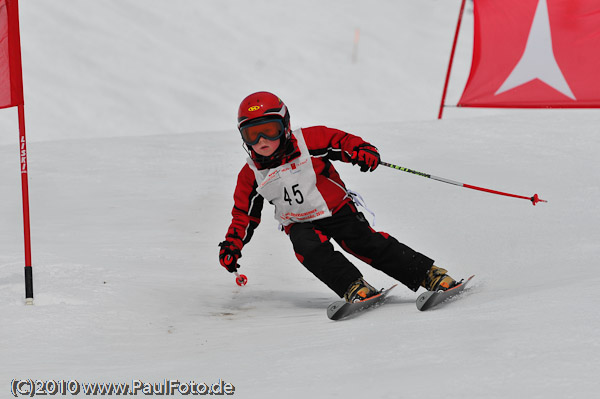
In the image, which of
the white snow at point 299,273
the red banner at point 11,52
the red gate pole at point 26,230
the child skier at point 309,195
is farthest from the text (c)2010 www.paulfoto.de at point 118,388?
the red banner at point 11,52

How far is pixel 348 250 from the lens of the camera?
144 inches

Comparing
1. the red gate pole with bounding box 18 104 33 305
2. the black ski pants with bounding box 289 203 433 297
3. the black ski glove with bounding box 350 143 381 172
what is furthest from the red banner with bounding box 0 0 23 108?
the black ski glove with bounding box 350 143 381 172

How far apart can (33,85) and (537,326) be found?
13.9m

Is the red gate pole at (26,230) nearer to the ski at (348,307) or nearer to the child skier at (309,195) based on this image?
the child skier at (309,195)

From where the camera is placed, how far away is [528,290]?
2812 mm

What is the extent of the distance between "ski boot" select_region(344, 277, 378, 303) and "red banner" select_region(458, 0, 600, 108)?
3.77m

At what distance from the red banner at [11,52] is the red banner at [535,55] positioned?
4581mm

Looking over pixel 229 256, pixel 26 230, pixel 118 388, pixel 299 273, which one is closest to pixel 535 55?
pixel 299 273

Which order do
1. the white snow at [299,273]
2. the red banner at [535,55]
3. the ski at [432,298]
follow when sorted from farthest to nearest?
the red banner at [535,55] < the ski at [432,298] < the white snow at [299,273]

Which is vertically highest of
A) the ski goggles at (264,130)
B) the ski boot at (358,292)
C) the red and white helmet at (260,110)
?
the red and white helmet at (260,110)

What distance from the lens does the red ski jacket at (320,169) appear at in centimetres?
362

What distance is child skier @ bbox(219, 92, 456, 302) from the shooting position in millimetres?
3428

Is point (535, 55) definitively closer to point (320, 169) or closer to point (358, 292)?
point (320, 169)

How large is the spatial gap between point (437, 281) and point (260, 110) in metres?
1.18
